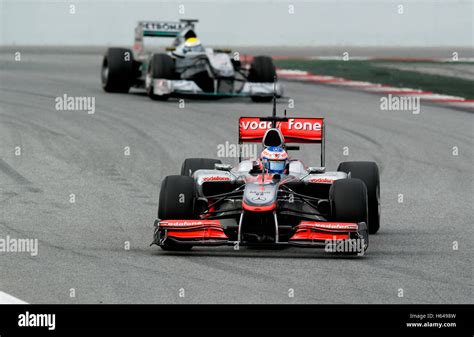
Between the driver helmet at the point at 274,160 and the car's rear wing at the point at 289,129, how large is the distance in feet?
3.20

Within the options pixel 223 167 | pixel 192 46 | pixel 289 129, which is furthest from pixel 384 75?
pixel 223 167

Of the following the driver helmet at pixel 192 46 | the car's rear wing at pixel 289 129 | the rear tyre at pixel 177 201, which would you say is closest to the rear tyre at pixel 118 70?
the driver helmet at pixel 192 46

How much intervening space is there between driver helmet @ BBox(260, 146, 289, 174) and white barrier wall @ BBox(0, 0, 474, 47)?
1407 inches

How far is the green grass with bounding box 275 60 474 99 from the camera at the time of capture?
2991cm

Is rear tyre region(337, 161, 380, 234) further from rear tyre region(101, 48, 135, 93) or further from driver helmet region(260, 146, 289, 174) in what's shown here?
rear tyre region(101, 48, 135, 93)

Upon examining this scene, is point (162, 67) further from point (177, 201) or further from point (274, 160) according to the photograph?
point (177, 201)

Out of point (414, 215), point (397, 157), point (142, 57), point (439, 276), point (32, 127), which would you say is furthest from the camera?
point (142, 57)

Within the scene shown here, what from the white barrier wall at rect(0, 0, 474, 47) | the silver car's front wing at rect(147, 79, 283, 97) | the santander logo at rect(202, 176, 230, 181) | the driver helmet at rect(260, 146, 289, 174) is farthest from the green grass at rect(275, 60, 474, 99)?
the santander logo at rect(202, 176, 230, 181)

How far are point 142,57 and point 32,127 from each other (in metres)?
6.80

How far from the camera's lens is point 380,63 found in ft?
125

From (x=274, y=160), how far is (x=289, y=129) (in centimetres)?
114

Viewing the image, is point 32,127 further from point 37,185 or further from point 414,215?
point 414,215
